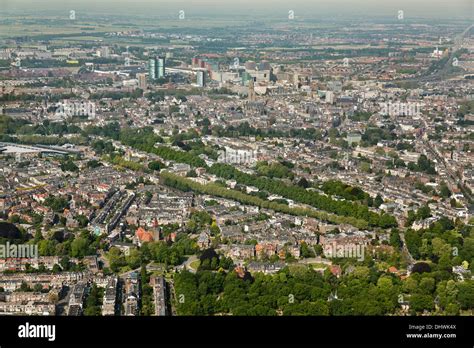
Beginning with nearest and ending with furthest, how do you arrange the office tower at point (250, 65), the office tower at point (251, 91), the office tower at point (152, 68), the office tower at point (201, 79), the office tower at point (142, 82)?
the office tower at point (251, 91)
the office tower at point (142, 82)
the office tower at point (201, 79)
the office tower at point (152, 68)
the office tower at point (250, 65)

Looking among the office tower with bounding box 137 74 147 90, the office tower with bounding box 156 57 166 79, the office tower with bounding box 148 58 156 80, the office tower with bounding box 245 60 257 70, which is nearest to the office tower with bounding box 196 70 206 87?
the office tower with bounding box 156 57 166 79

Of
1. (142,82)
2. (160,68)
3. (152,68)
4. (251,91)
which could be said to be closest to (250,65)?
(160,68)

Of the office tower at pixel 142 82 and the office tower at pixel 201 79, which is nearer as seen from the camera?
the office tower at pixel 142 82

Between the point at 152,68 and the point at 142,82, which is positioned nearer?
the point at 142,82

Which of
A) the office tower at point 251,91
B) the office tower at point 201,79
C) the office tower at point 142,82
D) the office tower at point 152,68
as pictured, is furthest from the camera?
the office tower at point 152,68

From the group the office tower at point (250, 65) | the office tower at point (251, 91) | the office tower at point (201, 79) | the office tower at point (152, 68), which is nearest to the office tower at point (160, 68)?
the office tower at point (152, 68)

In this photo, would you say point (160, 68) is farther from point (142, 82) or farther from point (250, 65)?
point (250, 65)

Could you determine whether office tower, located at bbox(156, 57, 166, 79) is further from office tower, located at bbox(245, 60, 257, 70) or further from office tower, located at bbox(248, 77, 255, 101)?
office tower, located at bbox(248, 77, 255, 101)

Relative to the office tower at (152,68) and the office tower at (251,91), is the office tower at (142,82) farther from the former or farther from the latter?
the office tower at (251,91)
